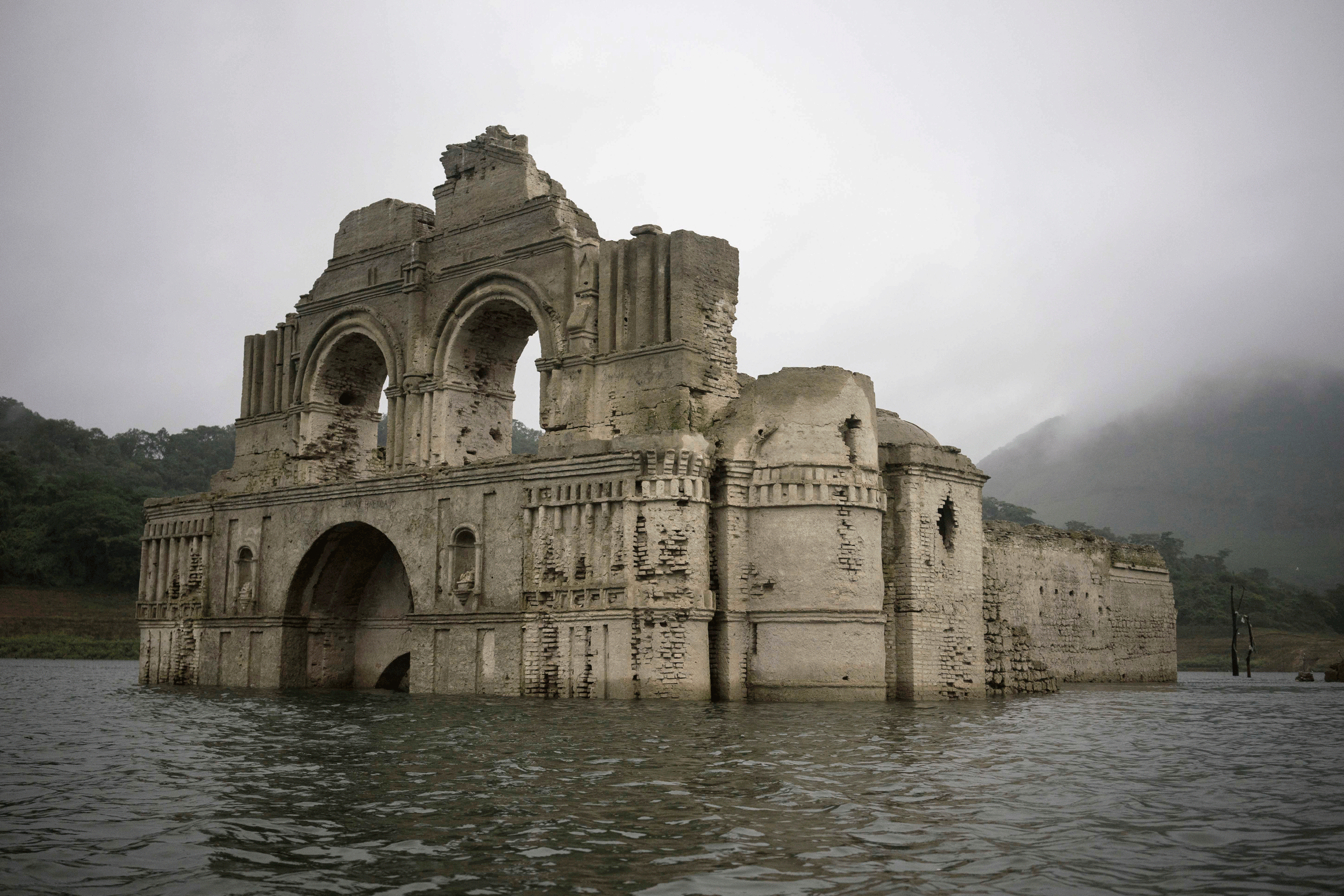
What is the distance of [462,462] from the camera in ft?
82.6

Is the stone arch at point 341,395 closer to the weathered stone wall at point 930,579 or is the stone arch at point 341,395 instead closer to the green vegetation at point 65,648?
the weathered stone wall at point 930,579

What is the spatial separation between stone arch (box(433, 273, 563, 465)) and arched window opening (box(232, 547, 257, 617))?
16.9ft

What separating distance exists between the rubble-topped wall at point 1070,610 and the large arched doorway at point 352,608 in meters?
12.0

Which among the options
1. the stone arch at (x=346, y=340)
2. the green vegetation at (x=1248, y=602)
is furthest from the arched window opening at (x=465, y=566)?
the green vegetation at (x=1248, y=602)

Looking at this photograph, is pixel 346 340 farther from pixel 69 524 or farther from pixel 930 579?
pixel 69 524

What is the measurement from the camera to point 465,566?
22062 millimetres

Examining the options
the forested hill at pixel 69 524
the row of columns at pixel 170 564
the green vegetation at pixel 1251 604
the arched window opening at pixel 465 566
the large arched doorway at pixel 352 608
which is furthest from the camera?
the green vegetation at pixel 1251 604

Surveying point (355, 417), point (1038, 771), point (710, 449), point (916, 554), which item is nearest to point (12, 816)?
point (1038, 771)

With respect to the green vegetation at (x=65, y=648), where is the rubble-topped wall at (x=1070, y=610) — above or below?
above

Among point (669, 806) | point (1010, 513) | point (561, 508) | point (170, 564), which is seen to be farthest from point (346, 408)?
point (1010, 513)

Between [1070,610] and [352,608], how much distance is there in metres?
17.3

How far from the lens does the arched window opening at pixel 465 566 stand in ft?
70.2

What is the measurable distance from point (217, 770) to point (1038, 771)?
23.3 feet

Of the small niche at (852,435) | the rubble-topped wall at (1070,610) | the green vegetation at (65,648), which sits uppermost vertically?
the small niche at (852,435)
